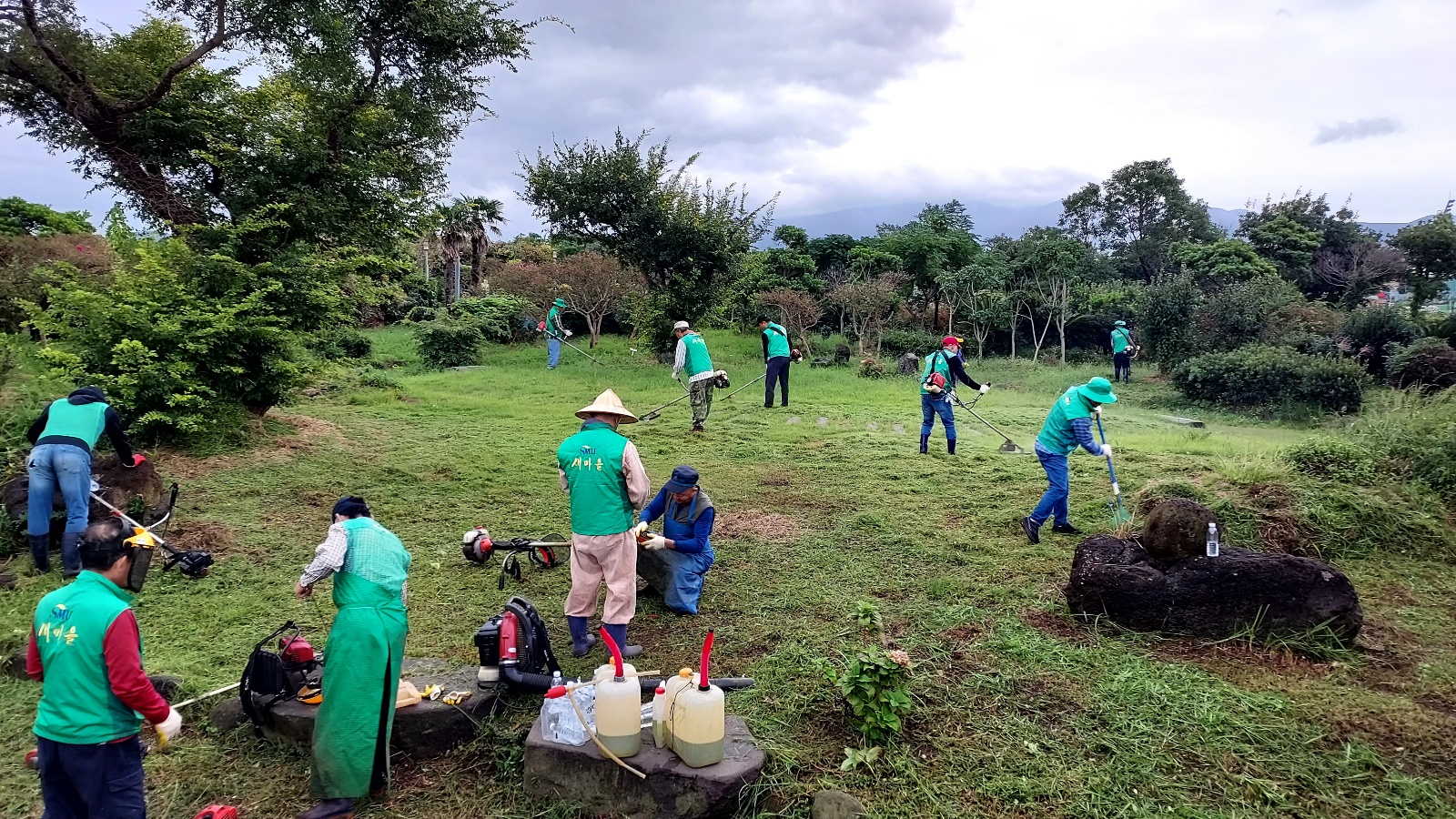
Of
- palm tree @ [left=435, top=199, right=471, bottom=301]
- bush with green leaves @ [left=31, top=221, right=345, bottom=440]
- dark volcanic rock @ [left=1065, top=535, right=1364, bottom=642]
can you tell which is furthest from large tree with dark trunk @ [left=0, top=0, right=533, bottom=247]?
palm tree @ [left=435, top=199, right=471, bottom=301]

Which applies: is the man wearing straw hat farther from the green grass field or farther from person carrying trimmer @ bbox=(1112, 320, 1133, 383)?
person carrying trimmer @ bbox=(1112, 320, 1133, 383)

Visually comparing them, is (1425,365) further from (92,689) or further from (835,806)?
(92,689)

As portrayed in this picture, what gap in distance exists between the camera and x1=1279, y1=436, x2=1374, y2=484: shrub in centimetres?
729

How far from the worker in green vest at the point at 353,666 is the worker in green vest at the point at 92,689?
25.6 inches

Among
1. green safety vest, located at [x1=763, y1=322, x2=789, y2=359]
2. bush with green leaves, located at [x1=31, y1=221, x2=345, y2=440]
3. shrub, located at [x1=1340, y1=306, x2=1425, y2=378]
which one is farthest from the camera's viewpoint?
shrub, located at [x1=1340, y1=306, x2=1425, y2=378]

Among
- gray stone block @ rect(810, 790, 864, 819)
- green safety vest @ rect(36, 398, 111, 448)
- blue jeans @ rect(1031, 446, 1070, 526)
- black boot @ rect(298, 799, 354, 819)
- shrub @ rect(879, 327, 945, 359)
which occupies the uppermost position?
shrub @ rect(879, 327, 945, 359)

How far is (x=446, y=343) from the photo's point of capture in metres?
21.1

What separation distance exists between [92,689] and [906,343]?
23848mm

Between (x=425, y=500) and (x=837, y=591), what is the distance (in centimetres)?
522

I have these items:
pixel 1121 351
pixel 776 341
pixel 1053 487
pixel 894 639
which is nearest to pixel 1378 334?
pixel 1121 351

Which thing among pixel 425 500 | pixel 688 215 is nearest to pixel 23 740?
pixel 425 500

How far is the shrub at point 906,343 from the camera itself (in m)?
24.7

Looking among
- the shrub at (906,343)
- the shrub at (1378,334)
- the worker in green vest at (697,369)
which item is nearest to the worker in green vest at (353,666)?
the worker in green vest at (697,369)

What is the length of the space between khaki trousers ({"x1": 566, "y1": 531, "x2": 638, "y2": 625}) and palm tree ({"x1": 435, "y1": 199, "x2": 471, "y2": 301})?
2365cm
